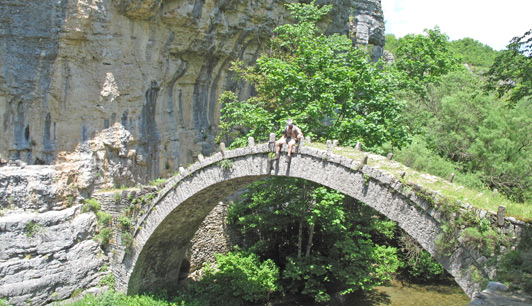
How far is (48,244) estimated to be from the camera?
33.8 feet

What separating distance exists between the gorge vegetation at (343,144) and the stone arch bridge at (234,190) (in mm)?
837

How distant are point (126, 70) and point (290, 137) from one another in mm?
7353

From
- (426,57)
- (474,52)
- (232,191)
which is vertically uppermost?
(474,52)

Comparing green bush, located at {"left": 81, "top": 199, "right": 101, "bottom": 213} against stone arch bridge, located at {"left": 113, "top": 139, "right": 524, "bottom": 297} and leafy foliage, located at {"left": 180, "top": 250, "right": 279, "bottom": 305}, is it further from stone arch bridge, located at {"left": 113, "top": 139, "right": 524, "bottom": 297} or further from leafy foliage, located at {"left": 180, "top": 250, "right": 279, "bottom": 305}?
leafy foliage, located at {"left": 180, "top": 250, "right": 279, "bottom": 305}

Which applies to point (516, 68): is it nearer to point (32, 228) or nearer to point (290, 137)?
point (290, 137)

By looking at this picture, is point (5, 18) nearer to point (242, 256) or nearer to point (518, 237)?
point (242, 256)

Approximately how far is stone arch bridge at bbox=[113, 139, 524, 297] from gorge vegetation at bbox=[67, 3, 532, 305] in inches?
33.0

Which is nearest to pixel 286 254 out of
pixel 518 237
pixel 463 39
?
pixel 518 237

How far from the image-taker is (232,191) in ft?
33.8

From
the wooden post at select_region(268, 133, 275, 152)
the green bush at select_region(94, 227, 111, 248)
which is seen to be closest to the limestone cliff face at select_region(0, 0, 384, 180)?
the green bush at select_region(94, 227, 111, 248)

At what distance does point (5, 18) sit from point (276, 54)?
822 cm

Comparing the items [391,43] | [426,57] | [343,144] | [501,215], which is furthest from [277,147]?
[391,43]

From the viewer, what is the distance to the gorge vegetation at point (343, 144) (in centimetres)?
1077

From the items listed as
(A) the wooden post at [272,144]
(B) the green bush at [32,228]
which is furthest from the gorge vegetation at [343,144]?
(B) the green bush at [32,228]
